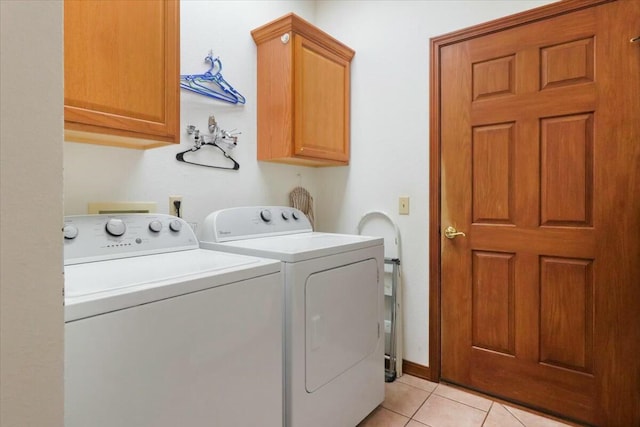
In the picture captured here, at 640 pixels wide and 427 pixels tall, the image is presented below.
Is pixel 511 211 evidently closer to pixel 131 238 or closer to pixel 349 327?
pixel 349 327

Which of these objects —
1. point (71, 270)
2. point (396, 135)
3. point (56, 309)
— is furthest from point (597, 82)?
point (71, 270)

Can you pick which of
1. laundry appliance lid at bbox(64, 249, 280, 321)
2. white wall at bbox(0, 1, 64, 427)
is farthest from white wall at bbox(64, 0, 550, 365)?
white wall at bbox(0, 1, 64, 427)

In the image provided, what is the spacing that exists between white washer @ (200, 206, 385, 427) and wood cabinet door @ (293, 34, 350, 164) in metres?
0.54

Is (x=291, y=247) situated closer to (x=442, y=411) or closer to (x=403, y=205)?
(x=403, y=205)

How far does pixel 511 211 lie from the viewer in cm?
188

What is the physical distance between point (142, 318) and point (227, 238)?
0.82 meters

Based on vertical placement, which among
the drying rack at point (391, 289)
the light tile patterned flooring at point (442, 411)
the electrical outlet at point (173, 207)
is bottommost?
the light tile patterned flooring at point (442, 411)

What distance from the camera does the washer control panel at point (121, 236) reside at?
4.02ft

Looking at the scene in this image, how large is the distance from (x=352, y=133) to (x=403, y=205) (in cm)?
65

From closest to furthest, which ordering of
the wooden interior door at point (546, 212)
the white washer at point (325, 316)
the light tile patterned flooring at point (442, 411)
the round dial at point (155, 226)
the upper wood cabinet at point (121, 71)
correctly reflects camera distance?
1. the upper wood cabinet at point (121, 71)
2. the white washer at point (325, 316)
3. the round dial at point (155, 226)
4. the wooden interior door at point (546, 212)
5. the light tile patterned flooring at point (442, 411)

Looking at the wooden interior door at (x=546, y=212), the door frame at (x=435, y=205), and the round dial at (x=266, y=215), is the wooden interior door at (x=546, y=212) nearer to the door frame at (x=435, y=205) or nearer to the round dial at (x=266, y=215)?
the door frame at (x=435, y=205)

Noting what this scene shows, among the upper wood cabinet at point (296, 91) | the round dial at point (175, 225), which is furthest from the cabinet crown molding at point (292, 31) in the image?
the round dial at point (175, 225)

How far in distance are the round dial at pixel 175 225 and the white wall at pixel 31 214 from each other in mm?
1059

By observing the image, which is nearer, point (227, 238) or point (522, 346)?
point (227, 238)
